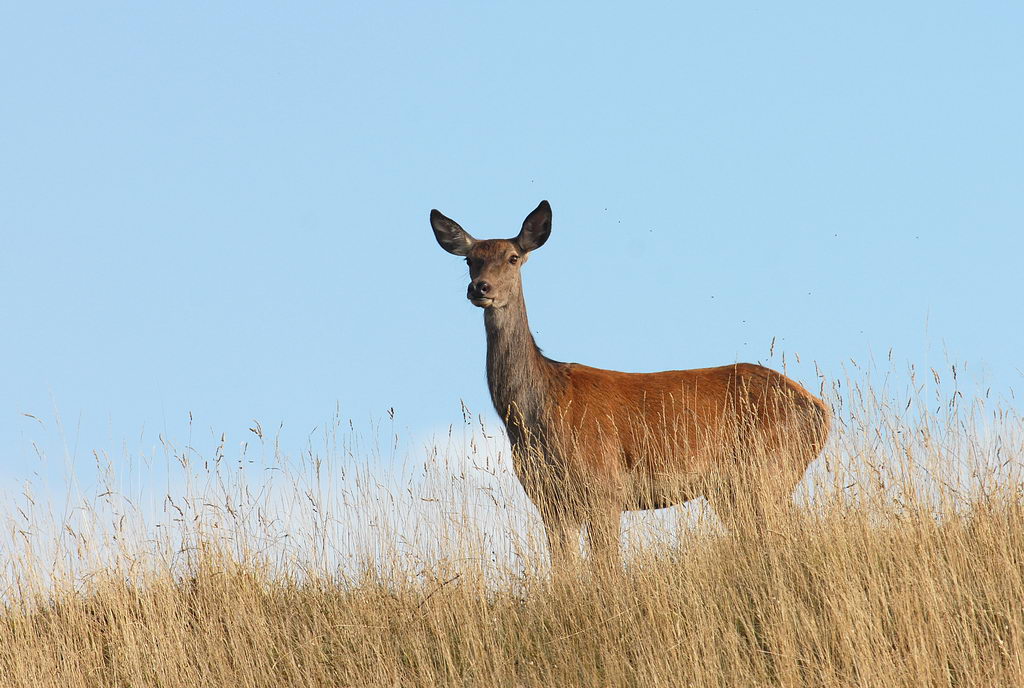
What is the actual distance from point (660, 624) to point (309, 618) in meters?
2.49

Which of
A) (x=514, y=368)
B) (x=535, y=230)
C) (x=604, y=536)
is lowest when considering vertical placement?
(x=604, y=536)

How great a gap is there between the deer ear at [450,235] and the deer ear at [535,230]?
0.47m

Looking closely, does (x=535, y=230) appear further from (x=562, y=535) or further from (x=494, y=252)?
(x=562, y=535)

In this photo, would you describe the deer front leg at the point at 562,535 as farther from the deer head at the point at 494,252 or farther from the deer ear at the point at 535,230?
the deer ear at the point at 535,230

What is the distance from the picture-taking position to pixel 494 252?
8.15 meters

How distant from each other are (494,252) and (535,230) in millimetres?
515

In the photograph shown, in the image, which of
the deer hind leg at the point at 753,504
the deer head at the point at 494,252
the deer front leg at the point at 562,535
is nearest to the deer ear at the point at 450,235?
the deer head at the point at 494,252

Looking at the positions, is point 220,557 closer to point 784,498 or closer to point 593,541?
point 593,541

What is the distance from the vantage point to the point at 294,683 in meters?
6.67

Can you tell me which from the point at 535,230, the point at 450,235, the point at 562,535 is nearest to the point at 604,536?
the point at 562,535

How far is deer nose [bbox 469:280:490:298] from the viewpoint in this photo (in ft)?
25.5

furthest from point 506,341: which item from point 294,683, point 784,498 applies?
point 294,683

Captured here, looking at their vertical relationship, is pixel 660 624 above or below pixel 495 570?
below

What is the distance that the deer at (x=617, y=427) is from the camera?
7.41 m
